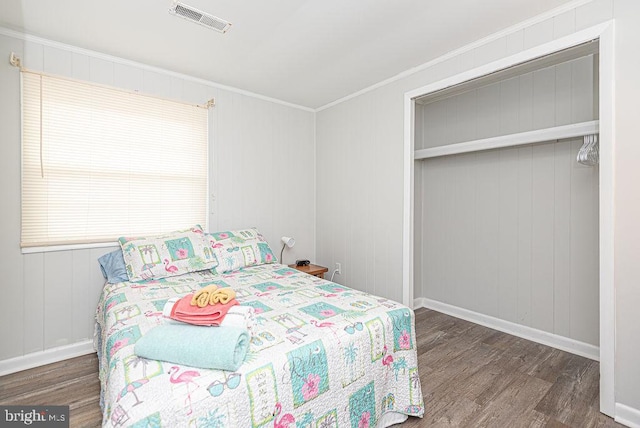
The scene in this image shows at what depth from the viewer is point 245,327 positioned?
1413mm

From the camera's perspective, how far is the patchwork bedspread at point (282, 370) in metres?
1.14

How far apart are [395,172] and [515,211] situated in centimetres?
125

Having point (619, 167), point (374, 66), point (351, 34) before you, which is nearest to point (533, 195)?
point (619, 167)

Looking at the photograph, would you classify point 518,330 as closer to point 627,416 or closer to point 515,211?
point 515,211

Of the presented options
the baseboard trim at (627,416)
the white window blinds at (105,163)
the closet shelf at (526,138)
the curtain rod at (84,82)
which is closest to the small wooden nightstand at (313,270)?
the white window blinds at (105,163)

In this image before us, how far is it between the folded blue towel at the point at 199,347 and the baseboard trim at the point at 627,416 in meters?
2.21

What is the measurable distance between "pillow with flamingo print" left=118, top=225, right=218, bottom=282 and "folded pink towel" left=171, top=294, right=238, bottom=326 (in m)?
1.23

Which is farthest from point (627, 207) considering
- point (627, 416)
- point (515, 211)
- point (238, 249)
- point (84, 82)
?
point (84, 82)

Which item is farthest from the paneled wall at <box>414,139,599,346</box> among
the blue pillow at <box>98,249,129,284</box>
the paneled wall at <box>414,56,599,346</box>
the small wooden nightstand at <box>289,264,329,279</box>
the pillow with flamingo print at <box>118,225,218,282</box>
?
the blue pillow at <box>98,249,129,284</box>

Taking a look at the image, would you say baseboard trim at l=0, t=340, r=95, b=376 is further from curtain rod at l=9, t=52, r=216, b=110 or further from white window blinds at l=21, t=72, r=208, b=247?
curtain rod at l=9, t=52, r=216, b=110

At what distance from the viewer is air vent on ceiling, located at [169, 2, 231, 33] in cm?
206

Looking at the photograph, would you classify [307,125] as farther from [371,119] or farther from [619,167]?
[619,167]

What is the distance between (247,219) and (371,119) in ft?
5.80

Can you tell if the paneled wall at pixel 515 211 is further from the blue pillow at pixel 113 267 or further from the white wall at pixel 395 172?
the blue pillow at pixel 113 267
